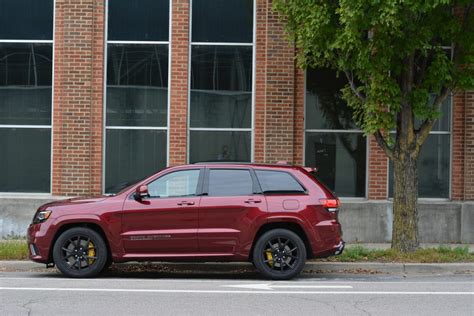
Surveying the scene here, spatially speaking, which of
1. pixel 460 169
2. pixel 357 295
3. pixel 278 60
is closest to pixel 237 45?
pixel 278 60

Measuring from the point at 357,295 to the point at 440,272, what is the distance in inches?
117

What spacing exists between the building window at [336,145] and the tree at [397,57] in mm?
2165

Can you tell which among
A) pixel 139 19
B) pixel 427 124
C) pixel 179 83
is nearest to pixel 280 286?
pixel 427 124

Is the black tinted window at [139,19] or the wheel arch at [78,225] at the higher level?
the black tinted window at [139,19]

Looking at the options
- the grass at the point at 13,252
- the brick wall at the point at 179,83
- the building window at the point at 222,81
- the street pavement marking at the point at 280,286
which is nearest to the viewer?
the street pavement marking at the point at 280,286

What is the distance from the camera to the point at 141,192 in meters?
10.2

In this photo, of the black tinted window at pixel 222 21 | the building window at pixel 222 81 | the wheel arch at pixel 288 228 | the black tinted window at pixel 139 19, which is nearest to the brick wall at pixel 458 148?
the building window at pixel 222 81

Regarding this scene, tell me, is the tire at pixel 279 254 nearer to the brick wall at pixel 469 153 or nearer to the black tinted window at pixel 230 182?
the black tinted window at pixel 230 182

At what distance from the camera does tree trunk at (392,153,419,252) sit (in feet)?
39.7

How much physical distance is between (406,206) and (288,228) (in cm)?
276

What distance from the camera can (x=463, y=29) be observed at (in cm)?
1172

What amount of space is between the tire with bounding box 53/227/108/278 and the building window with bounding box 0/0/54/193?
475 cm

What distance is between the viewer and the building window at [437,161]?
585 inches

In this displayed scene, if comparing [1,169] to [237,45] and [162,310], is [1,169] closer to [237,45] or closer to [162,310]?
[237,45]
